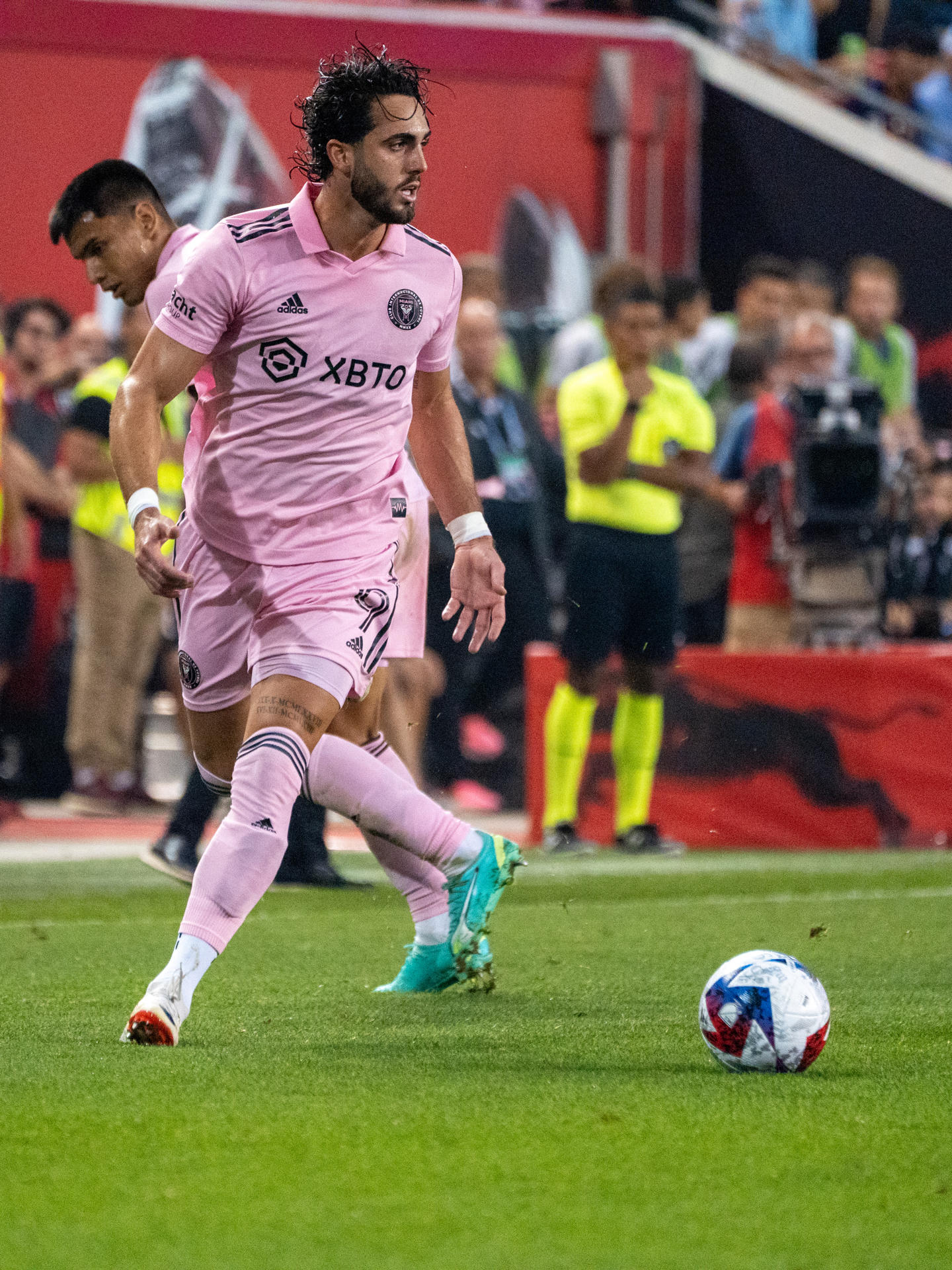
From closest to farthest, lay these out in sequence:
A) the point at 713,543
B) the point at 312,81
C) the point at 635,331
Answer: the point at 635,331, the point at 713,543, the point at 312,81

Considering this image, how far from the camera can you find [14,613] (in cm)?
1106

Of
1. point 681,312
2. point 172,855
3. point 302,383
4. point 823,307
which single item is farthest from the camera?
point 823,307

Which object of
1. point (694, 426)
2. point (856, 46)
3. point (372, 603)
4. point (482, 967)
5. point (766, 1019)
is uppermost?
point (856, 46)

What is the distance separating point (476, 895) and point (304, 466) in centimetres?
117

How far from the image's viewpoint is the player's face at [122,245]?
6.12 meters

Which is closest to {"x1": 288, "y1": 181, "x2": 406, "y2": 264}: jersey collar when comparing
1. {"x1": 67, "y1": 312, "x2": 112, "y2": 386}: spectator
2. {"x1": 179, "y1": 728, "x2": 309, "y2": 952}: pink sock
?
{"x1": 179, "y1": 728, "x2": 309, "y2": 952}: pink sock

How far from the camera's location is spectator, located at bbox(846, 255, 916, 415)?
1386cm

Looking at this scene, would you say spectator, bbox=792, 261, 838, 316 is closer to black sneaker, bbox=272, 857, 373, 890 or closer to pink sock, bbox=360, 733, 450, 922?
black sneaker, bbox=272, 857, 373, 890

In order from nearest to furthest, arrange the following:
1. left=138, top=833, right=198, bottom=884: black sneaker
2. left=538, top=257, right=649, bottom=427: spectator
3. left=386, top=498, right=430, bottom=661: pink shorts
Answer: left=386, top=498, right=430, bottom=661: pink shorts → left=138, top=833, right=198, bottom=884: black sneaker → left=538, top=257, right=649, bottom=427: spectator

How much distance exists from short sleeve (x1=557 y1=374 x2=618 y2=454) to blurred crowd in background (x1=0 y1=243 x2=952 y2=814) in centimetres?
46

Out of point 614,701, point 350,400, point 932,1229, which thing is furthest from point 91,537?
point 932,1229

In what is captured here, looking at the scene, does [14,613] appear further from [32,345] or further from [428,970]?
[428,970]

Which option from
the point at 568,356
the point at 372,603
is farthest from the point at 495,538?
the point at 372,603

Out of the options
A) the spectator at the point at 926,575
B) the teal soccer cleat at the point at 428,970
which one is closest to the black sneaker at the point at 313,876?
the teal soccer cleat at the point at 428,970
